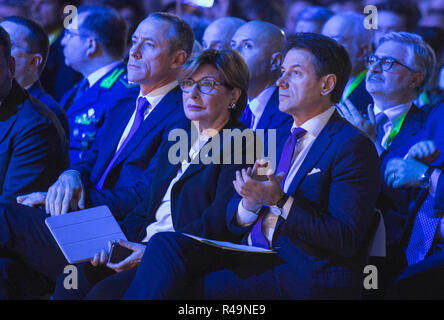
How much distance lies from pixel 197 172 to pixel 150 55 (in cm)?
89

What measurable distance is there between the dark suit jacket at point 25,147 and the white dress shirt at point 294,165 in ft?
3.45

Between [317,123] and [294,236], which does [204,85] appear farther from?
[294,236]

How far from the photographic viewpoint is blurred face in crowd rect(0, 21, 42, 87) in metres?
4.00

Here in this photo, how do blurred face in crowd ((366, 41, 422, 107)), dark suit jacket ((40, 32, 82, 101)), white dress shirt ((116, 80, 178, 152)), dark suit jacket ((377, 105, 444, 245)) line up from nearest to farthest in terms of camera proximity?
dark suit jacket ((377, 105, 444, 245)) → white dress shirt ((116, 80, 178, 152)) → blurred face in crowd ((366, 41, 422, 107)) → dark suit jacket ((40, 32, 82, 101))

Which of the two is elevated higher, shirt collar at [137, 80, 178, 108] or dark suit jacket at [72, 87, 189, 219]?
shirt collar at [137, 80, 178, 108]

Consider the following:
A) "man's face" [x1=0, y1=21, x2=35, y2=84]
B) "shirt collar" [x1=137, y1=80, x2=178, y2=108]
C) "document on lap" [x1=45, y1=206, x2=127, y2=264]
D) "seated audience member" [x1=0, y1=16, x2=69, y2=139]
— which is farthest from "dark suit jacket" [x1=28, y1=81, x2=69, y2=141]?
"document on lap" [x1=45, y1=206, x2=127, y2=264]

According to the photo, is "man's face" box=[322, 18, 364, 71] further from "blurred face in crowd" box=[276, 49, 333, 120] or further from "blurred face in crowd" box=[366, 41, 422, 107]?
"blurred face in crowd" box=[276, 49, 333, 120]

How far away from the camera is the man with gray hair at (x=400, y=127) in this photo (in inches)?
112

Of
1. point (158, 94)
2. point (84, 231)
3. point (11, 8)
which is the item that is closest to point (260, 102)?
point (158, 94)

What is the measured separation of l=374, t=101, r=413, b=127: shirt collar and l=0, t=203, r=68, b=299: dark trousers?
5.61 ft

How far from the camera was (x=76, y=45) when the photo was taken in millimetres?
4520

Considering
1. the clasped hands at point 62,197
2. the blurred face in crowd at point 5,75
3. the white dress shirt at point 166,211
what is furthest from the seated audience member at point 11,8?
the white dress shirt at point 166,211
